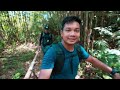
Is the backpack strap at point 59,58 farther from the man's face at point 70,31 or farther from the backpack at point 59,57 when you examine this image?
the man's face at point 70,31

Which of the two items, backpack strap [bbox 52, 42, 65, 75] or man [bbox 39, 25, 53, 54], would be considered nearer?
backpack strap [bbox 52, 42, 65, 75]

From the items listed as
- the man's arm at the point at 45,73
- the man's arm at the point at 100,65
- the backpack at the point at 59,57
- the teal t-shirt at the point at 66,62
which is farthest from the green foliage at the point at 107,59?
the man's arm at the point at 45,73

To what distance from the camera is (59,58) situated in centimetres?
150

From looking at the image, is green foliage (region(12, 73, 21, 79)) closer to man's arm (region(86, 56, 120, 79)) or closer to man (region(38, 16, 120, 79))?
man (region(38, 16, 120, 79))

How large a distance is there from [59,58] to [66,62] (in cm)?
7

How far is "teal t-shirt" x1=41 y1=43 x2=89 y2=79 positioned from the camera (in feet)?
4.68

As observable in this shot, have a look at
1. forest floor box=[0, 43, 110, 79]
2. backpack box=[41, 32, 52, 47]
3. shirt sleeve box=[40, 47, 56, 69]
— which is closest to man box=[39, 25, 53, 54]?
backpack box=[41, 32, 52, 47]

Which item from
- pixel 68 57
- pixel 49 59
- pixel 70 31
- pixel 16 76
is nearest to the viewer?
pixel 49 59

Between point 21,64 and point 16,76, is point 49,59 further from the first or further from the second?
point 21,64

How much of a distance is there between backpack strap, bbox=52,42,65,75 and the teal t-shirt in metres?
0.02

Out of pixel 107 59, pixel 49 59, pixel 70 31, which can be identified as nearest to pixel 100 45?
pixel 107 59
